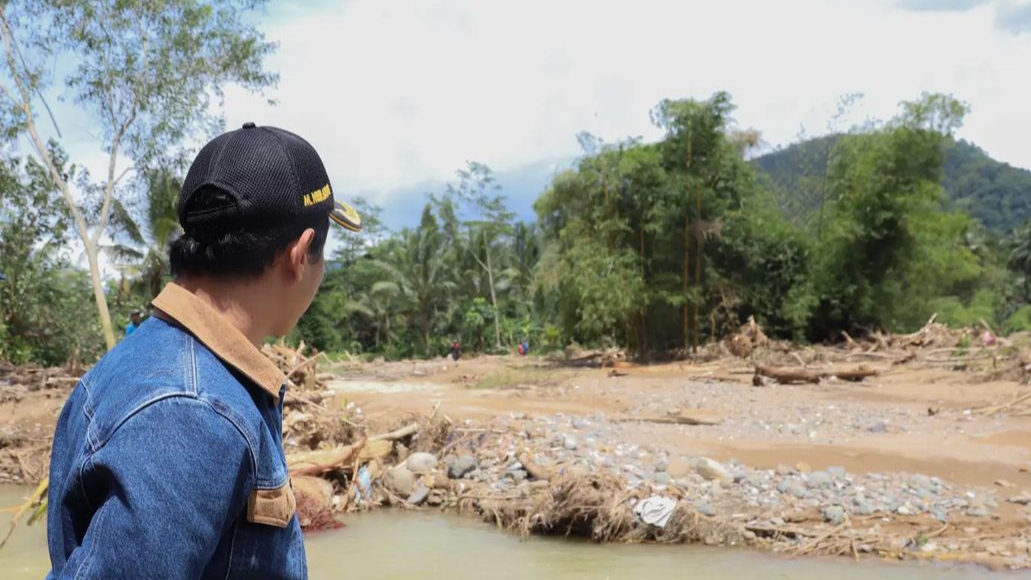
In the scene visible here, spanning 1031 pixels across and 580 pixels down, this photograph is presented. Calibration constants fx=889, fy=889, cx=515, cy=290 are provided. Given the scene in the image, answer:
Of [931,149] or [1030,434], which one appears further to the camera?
[931,149]

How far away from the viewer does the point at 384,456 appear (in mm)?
9281

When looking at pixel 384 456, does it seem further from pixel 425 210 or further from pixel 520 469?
pixel 425 210

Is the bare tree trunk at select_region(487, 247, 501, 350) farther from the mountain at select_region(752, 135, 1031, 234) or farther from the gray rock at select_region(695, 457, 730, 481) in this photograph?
the gray rock at select_region(695, 457, 730, 481)

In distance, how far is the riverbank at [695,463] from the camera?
6.82m

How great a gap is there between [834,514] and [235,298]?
6558mm

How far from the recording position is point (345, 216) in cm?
133

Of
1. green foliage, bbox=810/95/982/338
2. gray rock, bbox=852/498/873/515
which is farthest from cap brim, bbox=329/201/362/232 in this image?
green foliage, bbox=810/95/982/338

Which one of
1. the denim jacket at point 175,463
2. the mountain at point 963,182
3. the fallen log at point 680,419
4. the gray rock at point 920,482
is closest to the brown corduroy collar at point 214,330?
the denim jacket at point 175,463

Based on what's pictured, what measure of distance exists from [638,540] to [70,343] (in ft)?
47.9

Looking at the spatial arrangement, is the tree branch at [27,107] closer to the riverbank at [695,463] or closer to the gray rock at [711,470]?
the riverbank at [695,463]

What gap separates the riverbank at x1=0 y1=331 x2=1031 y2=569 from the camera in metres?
6.82

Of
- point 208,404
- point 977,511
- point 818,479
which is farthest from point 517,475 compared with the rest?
point 208,404

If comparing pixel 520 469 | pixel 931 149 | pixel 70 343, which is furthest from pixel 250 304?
pixel 931 149

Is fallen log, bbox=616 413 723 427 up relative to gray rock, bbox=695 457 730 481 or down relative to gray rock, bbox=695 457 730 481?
up
